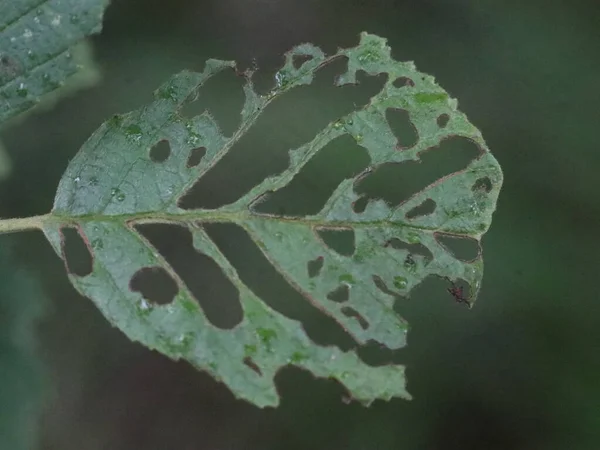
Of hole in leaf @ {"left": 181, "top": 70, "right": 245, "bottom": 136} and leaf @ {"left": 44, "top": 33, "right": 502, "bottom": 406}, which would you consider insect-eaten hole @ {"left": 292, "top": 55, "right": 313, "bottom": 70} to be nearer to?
leaf @ {"left": 44, "top": 33, "right": 502, "bottom": 406}

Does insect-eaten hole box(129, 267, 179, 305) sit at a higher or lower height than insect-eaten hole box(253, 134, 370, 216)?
lower

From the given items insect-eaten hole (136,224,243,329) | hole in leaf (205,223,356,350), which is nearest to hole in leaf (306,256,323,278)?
hole in leaf (205,223,356,350)

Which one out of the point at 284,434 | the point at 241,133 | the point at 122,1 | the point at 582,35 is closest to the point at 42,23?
the point at 241,133

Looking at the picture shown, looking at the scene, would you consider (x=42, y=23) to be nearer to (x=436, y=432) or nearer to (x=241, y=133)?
(x=241, y=133)

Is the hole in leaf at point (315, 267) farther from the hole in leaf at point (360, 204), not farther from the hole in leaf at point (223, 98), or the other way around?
the hole in leaf at point (223, 98)

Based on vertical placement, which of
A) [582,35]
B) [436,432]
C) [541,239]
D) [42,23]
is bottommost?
[436,432]

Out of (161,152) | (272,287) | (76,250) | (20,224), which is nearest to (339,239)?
(20,224)

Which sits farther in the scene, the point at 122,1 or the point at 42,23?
the point at 122,1
